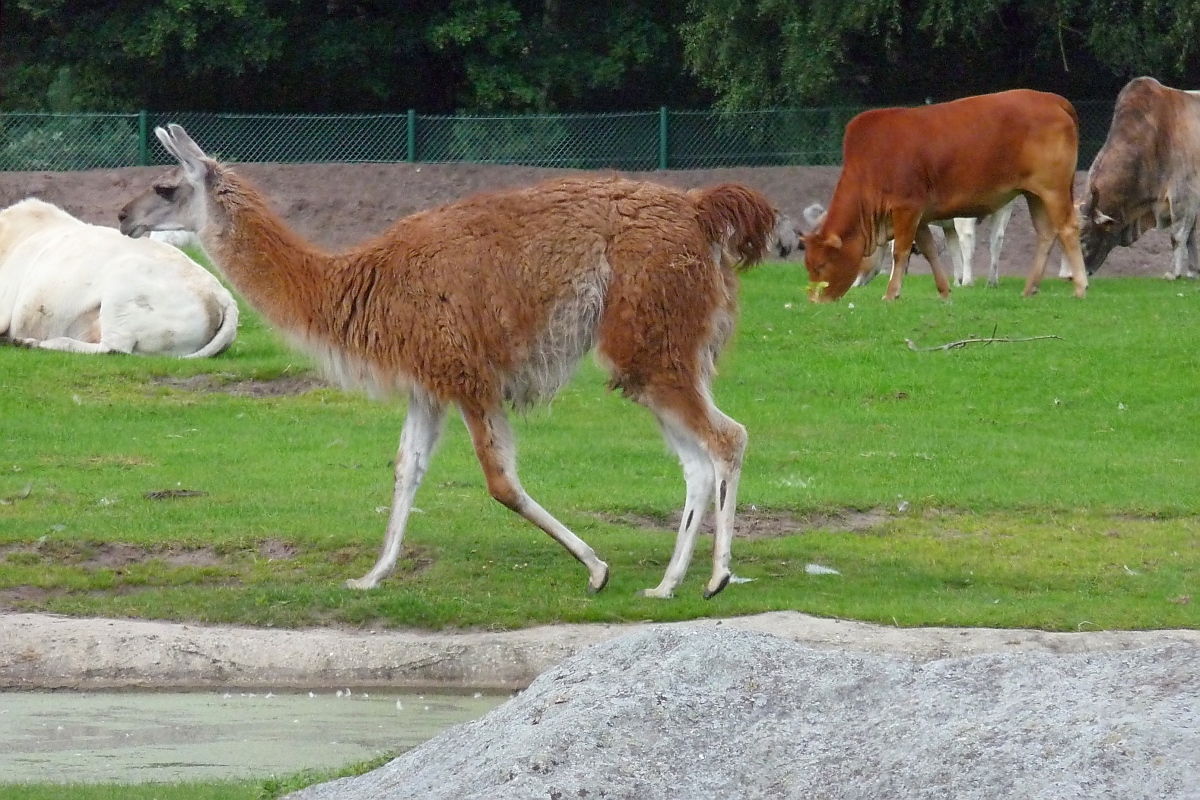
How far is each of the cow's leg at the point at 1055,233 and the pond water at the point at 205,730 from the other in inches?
436

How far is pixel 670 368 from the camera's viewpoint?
801 centimetres

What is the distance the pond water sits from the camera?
20.3 feet

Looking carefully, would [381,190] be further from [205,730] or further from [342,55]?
[205,730]

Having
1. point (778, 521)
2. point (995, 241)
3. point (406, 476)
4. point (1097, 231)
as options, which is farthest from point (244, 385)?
point (1097, 231)

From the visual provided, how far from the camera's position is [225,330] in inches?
573

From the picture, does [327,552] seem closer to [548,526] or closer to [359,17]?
[548,526]

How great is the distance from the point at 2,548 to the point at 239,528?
1208mm

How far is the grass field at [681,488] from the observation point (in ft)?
27.3

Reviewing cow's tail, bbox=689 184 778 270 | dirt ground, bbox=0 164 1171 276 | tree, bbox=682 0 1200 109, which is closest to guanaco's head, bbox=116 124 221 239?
cow's tail, bbox=689 184 778 270

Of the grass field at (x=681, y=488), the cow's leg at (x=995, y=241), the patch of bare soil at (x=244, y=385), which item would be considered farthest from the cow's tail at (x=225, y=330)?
the cow's leg at (x=995, y=241)

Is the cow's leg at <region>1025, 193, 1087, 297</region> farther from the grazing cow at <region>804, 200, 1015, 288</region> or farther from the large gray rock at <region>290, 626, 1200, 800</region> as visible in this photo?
the large gray rock at <region>290, 626, 1200, 800</region>

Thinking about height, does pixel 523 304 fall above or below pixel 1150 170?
above

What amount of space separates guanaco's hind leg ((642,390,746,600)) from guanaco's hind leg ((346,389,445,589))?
1.13 meters

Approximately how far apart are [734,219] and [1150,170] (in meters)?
12.8
